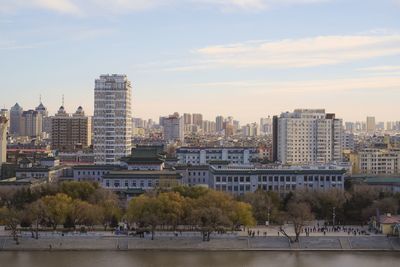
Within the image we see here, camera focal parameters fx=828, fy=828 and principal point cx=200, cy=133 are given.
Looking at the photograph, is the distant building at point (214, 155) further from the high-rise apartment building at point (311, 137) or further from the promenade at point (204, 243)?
the promenade at point (204, 243)

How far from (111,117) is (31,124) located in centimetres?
7986

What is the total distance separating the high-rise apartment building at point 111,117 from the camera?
62.3 metres

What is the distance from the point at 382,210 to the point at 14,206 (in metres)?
17.1

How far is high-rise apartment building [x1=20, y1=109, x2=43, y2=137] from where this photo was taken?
138250mm

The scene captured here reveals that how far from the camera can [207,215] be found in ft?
112

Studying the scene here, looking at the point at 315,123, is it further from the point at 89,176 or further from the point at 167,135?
the point at 167,135

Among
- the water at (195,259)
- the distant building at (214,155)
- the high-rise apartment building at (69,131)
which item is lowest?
the water at (195,259)

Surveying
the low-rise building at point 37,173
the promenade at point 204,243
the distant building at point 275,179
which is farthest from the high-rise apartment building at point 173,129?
the promenade at point 204,243

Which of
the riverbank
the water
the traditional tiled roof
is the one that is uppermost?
the traditional tiled roof

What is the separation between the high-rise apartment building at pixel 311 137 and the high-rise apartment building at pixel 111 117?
56.6ft

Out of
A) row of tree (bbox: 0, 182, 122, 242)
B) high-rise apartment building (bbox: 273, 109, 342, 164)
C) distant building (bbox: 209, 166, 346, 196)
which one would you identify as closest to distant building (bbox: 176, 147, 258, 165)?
high-rise apartment building (bbox: 273, 109, 342, 164)

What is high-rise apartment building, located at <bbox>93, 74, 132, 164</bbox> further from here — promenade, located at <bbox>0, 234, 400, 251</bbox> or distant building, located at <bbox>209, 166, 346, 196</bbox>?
promenade, located at <bbox>0, 234, 400, 251</bbox>

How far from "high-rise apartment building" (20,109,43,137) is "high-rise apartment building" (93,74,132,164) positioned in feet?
252

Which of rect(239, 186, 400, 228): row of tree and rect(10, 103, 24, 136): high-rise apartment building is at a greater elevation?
rect(10, 103, 24, 136): high-rise apartment building
